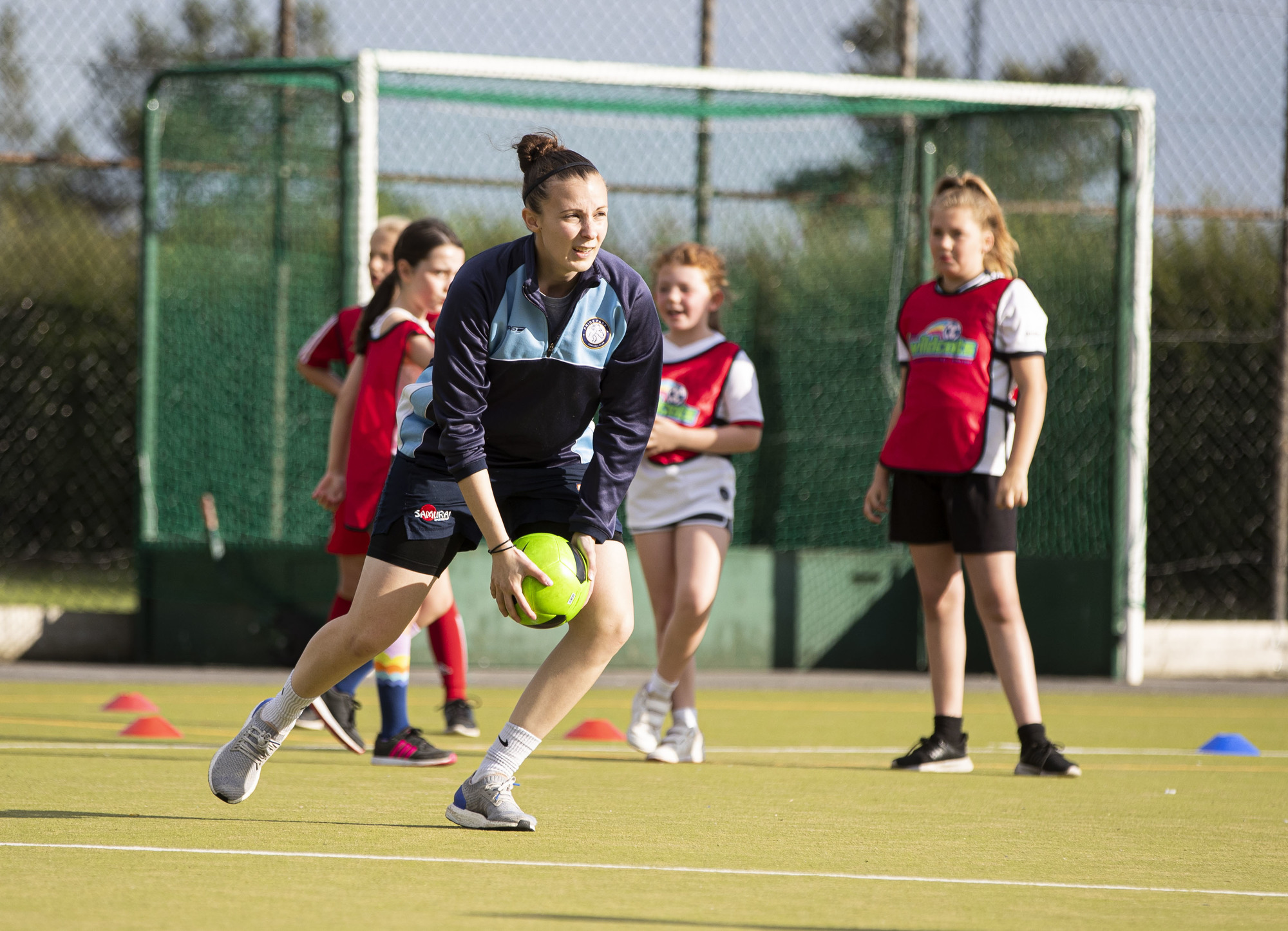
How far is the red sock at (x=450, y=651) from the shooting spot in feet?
21.0

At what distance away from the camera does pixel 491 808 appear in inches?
158

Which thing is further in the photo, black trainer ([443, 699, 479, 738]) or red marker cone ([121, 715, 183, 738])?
black trainer ([443, 699, 479, 738])

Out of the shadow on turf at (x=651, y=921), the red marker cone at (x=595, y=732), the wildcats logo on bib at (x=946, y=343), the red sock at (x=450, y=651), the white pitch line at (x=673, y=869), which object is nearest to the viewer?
the shadow on turf at (x=651, y=921)

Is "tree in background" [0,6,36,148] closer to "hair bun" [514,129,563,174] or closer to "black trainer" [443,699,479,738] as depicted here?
"black trainer" [443,699,479,738]

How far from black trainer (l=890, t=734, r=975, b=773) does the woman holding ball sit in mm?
1890

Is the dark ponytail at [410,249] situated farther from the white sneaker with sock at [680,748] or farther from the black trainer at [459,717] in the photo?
the white sneaker with sock at [680,748]

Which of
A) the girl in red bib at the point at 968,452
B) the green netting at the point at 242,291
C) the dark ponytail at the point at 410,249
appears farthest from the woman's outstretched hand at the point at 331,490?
the green netting at the point at 242,291

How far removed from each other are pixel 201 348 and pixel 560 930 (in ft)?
26.2

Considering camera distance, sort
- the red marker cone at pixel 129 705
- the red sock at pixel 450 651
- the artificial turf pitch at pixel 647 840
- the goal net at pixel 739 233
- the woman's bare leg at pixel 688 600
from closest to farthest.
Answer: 1. the artificial turf pitch at pixel 647 840
2. the woman's bare leg at pixel 688 600
3. the red sock at pixel 450 651
4. the red marker cone at pixel 129 705
5. the goal net at pixel 739 233

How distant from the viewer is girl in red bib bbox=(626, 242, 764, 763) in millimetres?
Answer: 5832

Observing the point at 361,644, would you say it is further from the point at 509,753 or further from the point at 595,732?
the point at 595,732

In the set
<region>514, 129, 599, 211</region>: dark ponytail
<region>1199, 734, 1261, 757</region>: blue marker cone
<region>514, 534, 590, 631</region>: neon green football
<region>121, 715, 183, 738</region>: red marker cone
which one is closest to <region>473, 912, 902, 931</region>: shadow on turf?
<region>514, 534, 590, 631</region>: neon green football

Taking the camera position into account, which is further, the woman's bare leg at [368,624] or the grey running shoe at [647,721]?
the grey running shoe at [647,721]

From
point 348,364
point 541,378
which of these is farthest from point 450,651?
point 541,378
